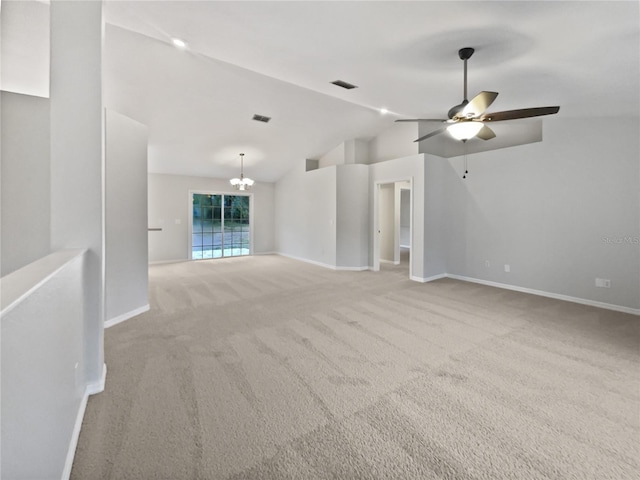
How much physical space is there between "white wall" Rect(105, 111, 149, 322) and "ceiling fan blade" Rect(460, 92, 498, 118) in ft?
12.6

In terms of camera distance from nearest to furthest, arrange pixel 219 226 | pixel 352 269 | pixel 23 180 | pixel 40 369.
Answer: pixel 40 369 → pixel 23 180 → pixel 352 269 → pixel 219 226

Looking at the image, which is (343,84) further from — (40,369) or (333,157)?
(40,369)

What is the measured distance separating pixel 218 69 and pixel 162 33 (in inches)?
40.1

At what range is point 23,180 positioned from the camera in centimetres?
281

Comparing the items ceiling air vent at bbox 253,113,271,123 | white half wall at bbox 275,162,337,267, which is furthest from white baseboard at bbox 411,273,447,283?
ceiling air vent at bbox 253,113,271,123

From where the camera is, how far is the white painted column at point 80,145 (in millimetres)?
2021

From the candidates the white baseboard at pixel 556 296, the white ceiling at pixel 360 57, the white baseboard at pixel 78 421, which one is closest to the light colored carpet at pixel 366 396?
the white baseboard at pixel 78 421

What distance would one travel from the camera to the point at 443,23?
2484 mm

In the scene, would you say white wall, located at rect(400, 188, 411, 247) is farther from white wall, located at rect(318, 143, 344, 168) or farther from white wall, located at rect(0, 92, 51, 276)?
white wall, located at rect(0, 92, 51, 276)

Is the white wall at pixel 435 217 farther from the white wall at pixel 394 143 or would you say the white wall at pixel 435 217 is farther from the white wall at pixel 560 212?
the white wall at pixel 394 143

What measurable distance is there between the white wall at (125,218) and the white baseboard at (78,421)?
1.40 m

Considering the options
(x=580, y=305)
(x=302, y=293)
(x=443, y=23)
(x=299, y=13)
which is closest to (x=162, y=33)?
(x=299, y=13)

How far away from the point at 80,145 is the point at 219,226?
7086 millimetres

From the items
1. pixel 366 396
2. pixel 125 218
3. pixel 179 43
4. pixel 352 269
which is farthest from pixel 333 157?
pixel 366 396
